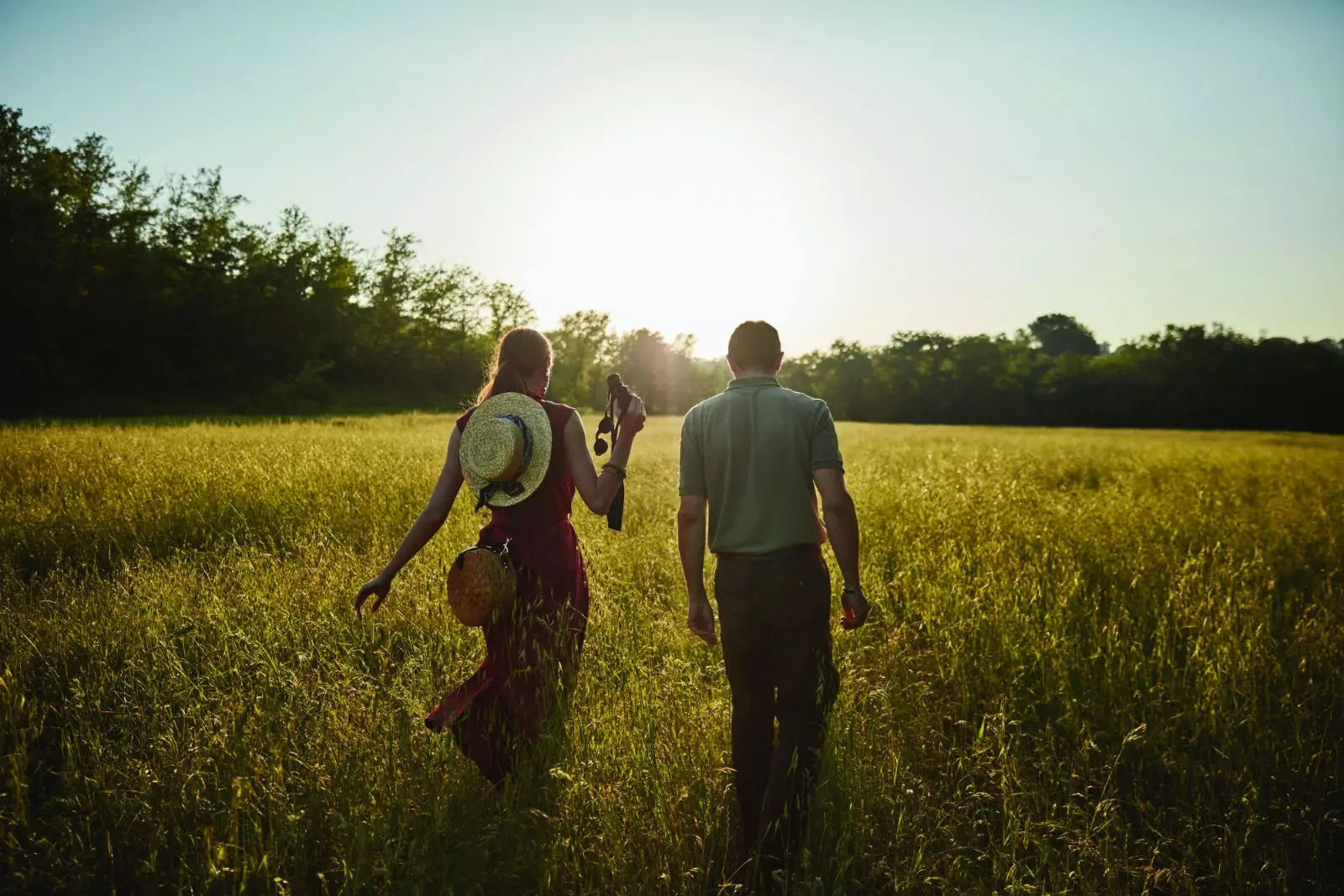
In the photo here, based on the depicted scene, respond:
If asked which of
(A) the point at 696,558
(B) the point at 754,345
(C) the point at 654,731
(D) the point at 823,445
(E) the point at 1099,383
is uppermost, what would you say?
(E) the point at 1099,383

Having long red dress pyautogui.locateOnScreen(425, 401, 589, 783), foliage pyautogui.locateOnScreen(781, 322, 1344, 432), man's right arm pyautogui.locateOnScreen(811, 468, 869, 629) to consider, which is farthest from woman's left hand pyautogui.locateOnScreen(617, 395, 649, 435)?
foliage pyautogui.locateOnScreen(781, 322, 1344, 432)

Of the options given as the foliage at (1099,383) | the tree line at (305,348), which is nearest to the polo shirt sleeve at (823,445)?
the tree line at (305,348)

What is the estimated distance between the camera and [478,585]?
2621mm

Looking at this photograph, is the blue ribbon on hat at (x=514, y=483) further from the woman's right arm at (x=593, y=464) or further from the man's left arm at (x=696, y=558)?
the man's left arm at (x=696, y=558)

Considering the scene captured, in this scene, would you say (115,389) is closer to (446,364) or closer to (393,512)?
(446,364)

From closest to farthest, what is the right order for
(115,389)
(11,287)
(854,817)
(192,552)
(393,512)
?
1. (854,817)
2. (192,552)
3. (393,512)
4. (11,287)
5. (115,389)

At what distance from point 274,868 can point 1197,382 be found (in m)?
84.0

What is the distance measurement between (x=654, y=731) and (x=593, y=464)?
1.34m

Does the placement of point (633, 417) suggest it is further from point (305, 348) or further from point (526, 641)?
point (305, 348)

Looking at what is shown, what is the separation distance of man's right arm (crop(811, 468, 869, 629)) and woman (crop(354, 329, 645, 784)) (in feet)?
2.88

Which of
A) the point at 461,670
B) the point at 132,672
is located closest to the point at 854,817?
the point at 461,670

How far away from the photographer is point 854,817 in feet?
8.47

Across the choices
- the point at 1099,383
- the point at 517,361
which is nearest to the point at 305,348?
the point at 517,361

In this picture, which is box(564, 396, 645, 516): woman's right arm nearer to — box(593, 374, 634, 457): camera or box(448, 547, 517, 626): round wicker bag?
box(593, 374, 634, 457): camera
